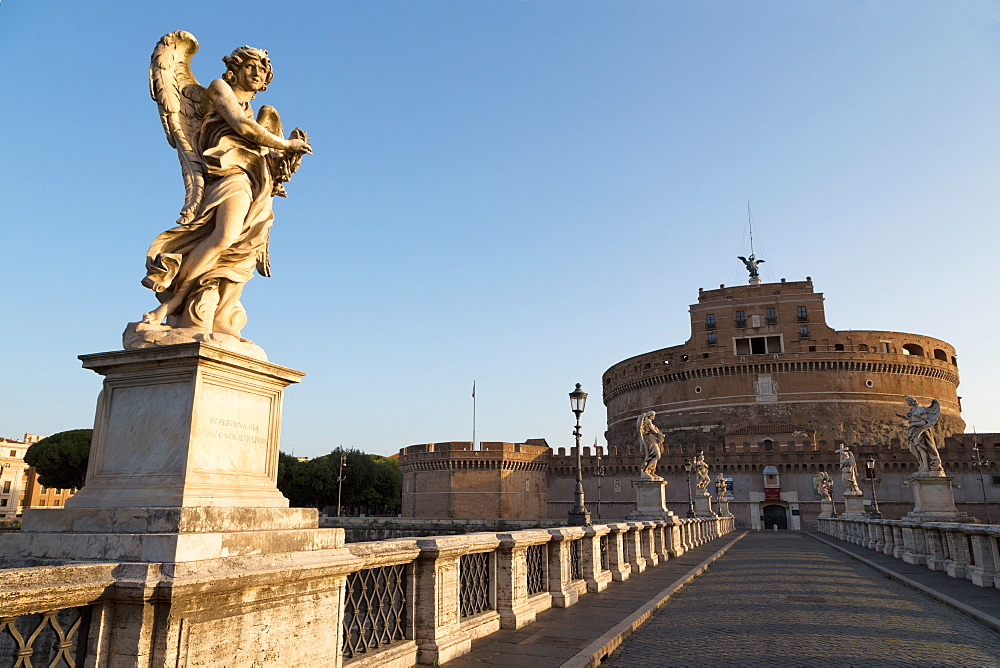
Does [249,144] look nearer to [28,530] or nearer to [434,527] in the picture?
[28,530]

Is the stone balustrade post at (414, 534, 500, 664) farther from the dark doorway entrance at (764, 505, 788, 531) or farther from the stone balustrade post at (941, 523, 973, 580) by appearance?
the dark doorway entrance at (764, 505, 788, 531)

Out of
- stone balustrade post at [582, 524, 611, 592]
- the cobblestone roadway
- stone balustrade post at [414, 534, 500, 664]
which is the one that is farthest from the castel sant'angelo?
stone balustrade post at [414, 534, 500, 664]

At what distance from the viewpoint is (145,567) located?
9.52 feet

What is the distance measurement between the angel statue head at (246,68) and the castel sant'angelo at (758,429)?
5562 cm

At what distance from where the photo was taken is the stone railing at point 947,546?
11203 mm

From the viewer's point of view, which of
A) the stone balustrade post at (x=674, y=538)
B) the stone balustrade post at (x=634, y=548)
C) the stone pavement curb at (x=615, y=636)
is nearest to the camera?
the stone pavement curb at (x=615, y=636)

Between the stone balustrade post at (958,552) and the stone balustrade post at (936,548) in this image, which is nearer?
the stone balustrade post at (958,552)

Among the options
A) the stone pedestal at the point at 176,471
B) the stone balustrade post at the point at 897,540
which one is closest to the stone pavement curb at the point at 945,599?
the stone balustrade post at the point at 897,540

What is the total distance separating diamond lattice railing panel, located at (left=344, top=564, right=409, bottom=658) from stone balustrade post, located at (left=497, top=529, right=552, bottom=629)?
1.61 metres

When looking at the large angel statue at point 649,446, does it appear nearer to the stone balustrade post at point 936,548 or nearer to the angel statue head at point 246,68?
the stone balustrade post at point 936,548

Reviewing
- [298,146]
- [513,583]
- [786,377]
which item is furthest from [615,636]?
[786,377]

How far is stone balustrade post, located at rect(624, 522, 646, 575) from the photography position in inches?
505

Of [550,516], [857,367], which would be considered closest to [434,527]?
[550,516]

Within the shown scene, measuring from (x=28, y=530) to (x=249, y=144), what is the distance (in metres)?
2.61
